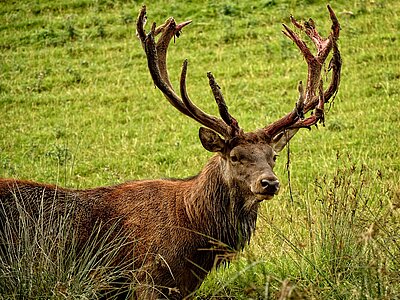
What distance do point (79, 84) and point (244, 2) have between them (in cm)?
451

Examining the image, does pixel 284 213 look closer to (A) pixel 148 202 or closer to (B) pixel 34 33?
(A) pixel 148 202

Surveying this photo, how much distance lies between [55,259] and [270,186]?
1652mm

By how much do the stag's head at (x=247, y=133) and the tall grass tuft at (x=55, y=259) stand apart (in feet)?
3.47

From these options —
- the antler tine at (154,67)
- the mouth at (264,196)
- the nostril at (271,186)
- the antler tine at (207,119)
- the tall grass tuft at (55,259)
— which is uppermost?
the antler tine at (154,67)

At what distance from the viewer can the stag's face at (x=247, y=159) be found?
21.2 ft

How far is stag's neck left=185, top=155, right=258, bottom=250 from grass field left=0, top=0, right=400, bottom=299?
1.10ft

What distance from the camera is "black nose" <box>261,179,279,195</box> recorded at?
20.7 feet

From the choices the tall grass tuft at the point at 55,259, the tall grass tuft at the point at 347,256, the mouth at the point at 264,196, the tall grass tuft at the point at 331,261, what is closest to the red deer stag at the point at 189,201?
the mouth at the point at 264,196

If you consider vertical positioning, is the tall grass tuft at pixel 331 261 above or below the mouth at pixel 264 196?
below

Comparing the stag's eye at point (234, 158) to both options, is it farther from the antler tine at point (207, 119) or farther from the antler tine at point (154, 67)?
the antler tine at point (154, 67)

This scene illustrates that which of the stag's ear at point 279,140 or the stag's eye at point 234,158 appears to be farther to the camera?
the stag's ear at point 279,140

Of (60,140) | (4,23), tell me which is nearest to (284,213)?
(60,140)

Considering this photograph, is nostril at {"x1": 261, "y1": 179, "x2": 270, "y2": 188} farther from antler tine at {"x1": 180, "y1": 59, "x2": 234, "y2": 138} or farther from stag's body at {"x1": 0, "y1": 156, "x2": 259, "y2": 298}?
antler tine at {"x1": 180, "y1": 59, "x2": 234, "y2": 138}

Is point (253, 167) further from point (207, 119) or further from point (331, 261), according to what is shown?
point (331, 261)
